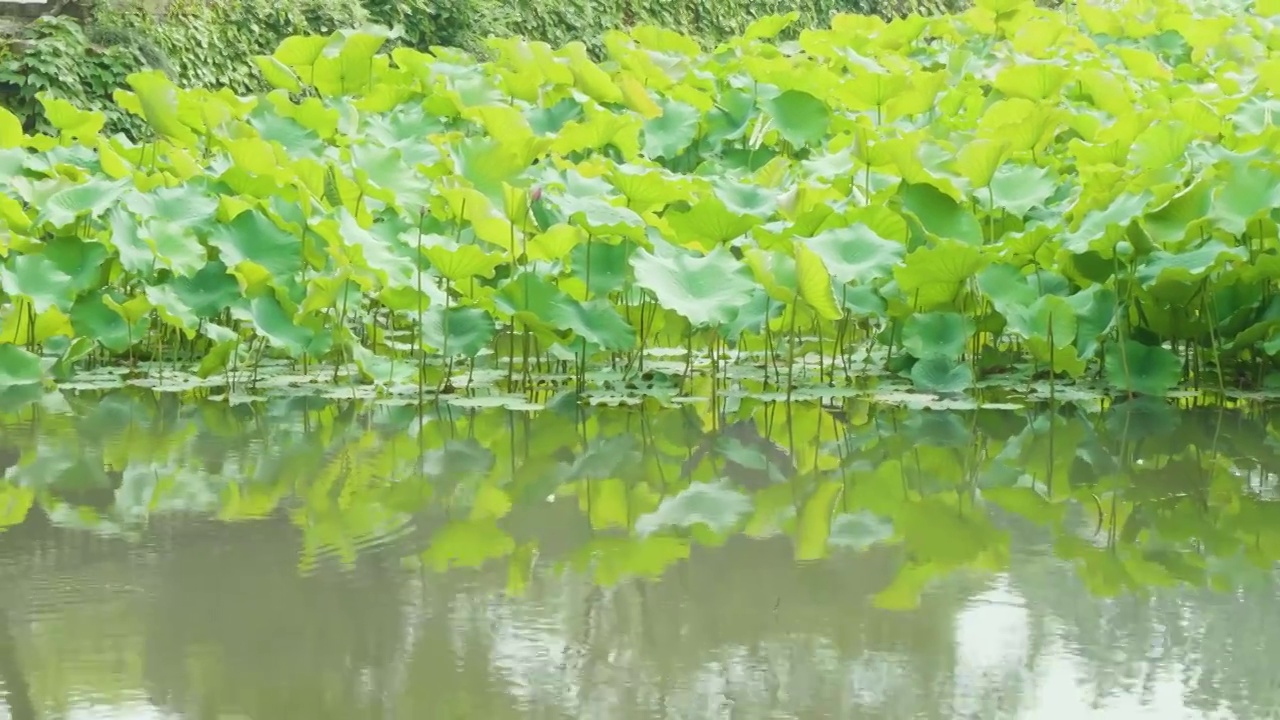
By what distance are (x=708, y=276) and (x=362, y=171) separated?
76 cm

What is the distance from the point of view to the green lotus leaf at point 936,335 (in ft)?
10.4

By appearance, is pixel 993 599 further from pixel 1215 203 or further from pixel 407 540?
pixel 1215 203

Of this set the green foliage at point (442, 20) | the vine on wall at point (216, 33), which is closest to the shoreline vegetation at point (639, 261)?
the vine on wall at point (216, 33)

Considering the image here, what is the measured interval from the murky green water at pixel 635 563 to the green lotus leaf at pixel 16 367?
0.87ft

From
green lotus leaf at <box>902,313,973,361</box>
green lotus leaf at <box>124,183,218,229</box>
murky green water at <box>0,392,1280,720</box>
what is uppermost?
green lotus leaf at <box>124,183,218,229</box>

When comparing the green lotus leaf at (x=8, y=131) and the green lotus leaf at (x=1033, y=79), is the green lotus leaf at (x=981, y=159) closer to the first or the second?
the green lotus leaf at (x=1033, y=79)

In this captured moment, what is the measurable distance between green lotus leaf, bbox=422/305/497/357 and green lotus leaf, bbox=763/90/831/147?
1453 millimetres

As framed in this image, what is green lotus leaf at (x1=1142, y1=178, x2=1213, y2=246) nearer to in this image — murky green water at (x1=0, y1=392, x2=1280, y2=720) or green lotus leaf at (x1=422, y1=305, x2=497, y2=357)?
murky green water at (x1=0, y1=392, x2=1280, y2=720)

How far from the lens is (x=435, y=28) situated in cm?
907

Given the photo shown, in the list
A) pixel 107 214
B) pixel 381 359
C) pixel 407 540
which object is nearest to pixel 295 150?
pixel 107 214

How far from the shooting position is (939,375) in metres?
3.17

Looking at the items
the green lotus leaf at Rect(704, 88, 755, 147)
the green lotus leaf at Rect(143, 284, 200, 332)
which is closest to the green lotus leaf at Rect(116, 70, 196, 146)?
the green lotus leaf at Rect(143, 284, 200, 332)

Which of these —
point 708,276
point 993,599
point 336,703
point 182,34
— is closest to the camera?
point 336,703

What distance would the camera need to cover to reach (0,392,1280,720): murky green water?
149 centimetres
